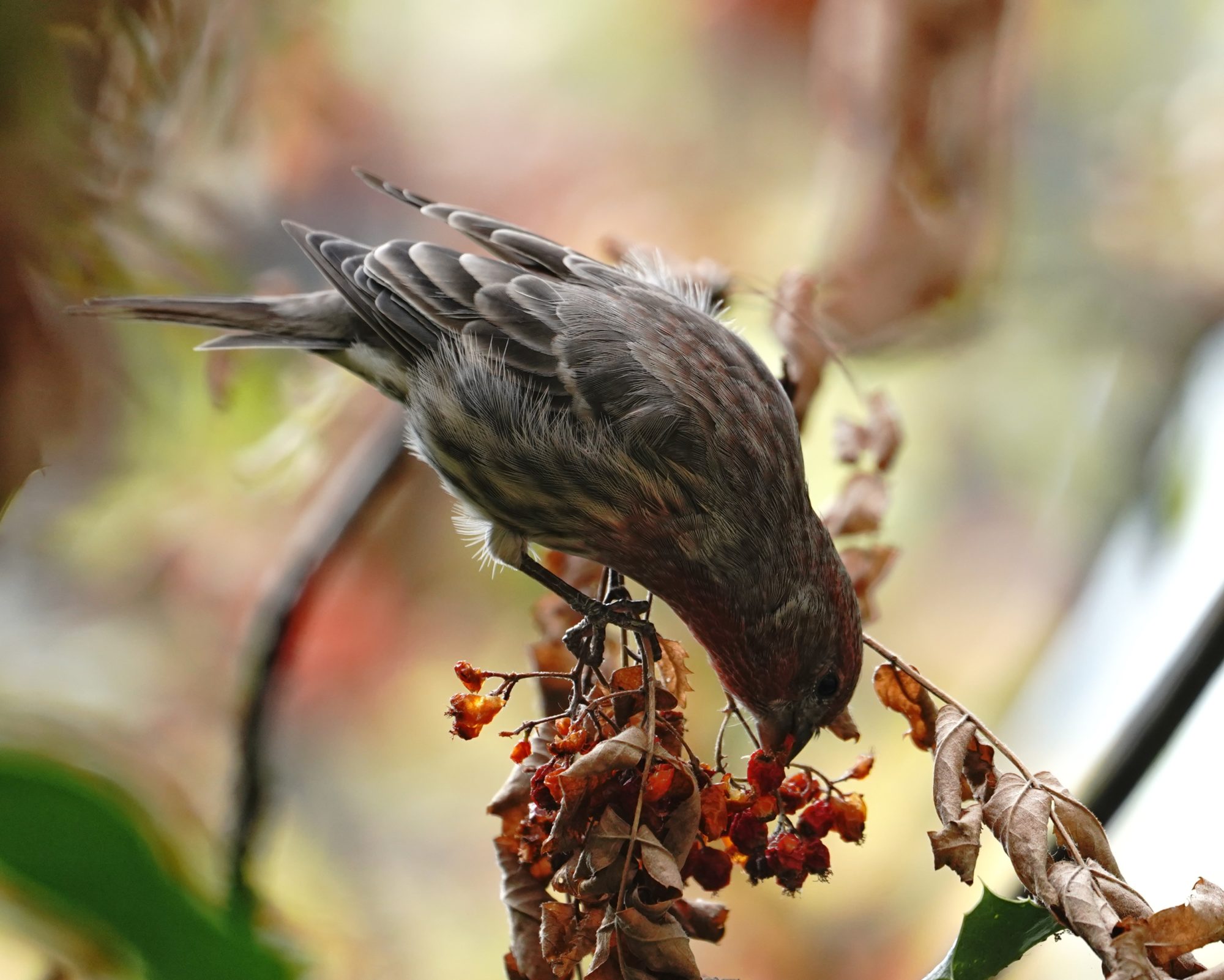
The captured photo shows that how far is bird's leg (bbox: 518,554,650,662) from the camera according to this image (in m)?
1.89

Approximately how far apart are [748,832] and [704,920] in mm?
175

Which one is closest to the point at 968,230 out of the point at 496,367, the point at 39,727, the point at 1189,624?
the point at 1189,624

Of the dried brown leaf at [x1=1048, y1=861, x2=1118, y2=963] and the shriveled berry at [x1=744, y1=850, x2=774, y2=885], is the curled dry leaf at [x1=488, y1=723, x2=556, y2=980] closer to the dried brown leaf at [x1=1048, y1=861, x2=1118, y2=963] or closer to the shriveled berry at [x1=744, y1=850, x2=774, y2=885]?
the shriveled berry at [x1=744, y1=850, x2=774, y2=885]

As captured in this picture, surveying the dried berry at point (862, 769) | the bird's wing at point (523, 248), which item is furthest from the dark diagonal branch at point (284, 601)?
the dried berry at point (862, 769)

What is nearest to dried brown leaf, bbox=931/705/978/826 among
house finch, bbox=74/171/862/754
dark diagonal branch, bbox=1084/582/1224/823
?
house finch, bbox=74/171/862/754

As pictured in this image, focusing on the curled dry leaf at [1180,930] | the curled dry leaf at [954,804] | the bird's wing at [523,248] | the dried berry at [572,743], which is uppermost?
the bird's wing at [523,248]

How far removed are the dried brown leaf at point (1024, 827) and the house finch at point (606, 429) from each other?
578 mm

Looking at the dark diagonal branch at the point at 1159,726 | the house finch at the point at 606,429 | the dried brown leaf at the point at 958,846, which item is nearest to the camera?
the dried brown leaf at the point at 958,846

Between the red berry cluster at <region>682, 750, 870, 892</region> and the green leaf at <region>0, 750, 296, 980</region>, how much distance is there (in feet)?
3.09

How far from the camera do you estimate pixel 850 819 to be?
1.87m

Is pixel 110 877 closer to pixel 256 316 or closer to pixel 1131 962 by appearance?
pixel 1131 962

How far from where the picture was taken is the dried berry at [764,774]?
1.83 metres

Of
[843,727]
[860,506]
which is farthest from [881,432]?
[843,727]

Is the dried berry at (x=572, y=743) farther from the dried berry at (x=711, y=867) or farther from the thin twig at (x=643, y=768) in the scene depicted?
the dried berry at (x=711, y=867)
